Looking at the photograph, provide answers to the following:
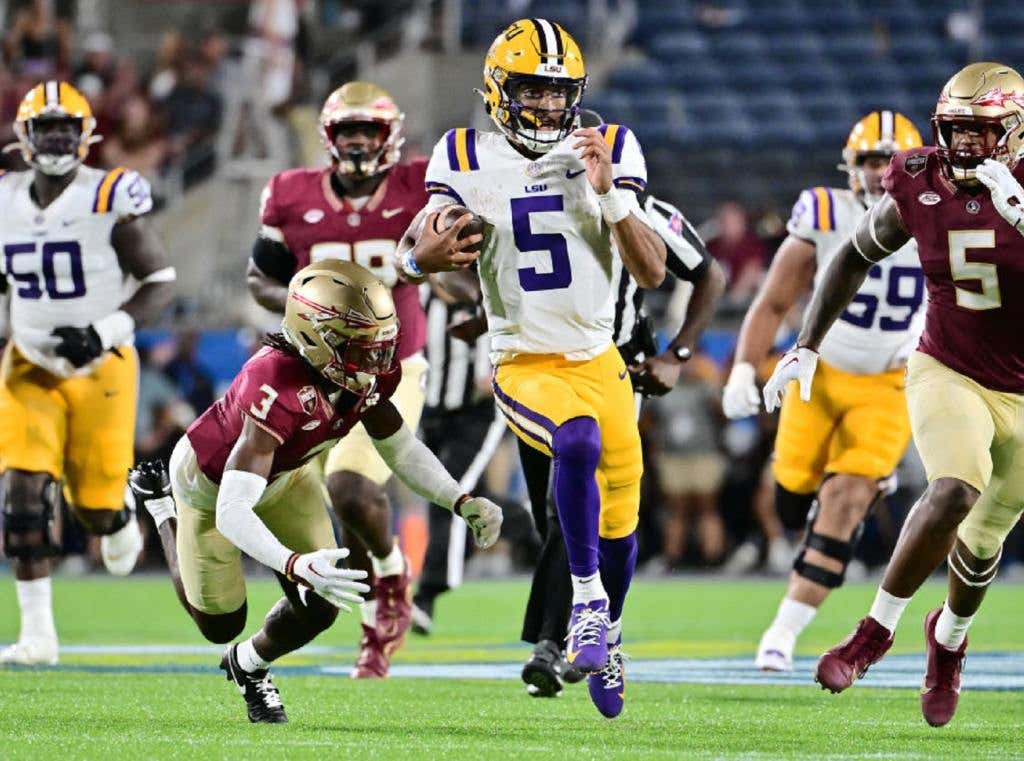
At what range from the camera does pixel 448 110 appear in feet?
49.1

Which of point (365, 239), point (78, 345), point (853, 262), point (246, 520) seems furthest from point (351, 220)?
point (246, 520)

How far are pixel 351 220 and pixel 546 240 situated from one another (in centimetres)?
154

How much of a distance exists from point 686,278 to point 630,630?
124 inches

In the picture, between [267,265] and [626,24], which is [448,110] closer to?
[626,24]

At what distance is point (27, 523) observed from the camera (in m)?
6.89

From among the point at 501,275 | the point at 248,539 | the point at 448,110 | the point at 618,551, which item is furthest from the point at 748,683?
the point at 448,110

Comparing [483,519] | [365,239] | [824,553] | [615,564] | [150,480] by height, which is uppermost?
[365,239]

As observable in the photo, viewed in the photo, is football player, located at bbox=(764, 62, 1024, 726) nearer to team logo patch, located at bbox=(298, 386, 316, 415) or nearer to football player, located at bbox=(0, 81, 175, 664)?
team logo patch, located at bbox=(298, 386, 316, 415)

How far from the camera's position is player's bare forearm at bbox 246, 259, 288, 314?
22.1ft

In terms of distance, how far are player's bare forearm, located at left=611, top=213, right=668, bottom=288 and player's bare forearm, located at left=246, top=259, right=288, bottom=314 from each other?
183 centimetres

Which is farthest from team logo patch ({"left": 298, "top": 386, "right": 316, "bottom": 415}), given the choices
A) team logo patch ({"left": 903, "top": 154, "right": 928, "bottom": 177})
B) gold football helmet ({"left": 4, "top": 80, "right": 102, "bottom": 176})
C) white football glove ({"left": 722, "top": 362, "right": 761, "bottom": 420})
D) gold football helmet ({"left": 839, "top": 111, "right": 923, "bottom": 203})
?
gold football helmet ({"left": 839, "top": 111, "right": 923, "bottom": 203})

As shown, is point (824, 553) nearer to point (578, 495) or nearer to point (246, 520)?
point (578, 495)

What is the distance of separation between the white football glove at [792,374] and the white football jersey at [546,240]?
0.48 meters

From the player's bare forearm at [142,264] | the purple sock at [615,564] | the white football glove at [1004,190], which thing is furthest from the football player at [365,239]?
the white football glove at [1004,190]
